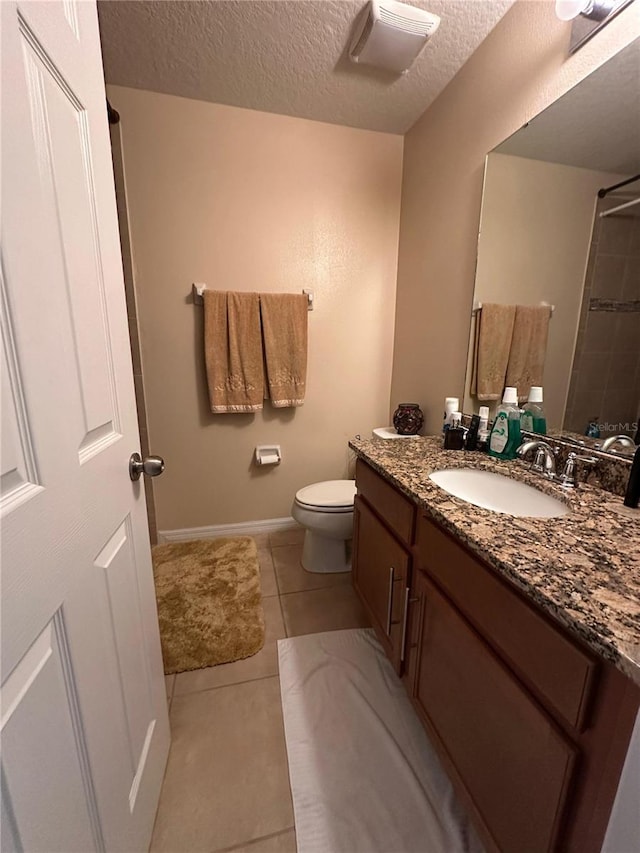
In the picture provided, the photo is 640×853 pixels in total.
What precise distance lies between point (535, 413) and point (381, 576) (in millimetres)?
828

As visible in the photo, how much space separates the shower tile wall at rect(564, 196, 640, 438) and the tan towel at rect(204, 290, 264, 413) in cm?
152

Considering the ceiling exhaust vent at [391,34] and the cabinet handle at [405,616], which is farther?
the ceiling exhaust vent at [391,34]

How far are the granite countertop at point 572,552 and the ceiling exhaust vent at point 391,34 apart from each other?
1.64m

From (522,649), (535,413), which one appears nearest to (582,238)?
(535,413)

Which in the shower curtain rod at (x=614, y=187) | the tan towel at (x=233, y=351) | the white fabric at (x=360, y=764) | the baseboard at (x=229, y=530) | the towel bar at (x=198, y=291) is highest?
the shower curtain rod at (x=614, y=187)

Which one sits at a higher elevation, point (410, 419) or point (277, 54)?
point (277, 54)

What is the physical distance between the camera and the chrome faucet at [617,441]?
98cm

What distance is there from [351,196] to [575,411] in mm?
1706

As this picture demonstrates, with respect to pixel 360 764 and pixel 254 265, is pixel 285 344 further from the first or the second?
pixel 360 764

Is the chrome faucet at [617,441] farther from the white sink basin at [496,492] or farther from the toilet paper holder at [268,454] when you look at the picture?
the toilet paper holder at [268,454]

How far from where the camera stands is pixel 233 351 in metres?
1.94

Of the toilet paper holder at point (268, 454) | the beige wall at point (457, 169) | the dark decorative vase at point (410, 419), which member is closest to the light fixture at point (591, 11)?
the beige wall at point (457, 169)

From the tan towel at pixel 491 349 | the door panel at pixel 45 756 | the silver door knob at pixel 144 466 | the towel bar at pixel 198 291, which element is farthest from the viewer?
the towel bar at pixel 198 291

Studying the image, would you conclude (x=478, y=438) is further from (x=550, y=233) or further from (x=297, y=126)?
(x=297, y=126)
